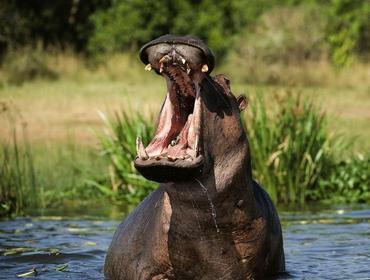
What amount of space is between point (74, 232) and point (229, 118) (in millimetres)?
3611

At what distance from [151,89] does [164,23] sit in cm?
760

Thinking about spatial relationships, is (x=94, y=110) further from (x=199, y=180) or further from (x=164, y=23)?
(x=199, y=180)

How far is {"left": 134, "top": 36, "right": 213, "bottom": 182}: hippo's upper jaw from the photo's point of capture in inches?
171

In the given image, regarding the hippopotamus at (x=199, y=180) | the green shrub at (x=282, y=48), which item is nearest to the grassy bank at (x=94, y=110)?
the green shrub at (x=282, y=48)

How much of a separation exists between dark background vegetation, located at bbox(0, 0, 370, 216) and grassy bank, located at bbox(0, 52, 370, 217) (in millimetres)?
26

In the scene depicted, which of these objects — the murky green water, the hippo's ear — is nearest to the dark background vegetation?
the murky green water

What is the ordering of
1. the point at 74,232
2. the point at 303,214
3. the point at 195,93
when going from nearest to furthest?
the point at 195,93, the point at 74,232, the point at 303,214

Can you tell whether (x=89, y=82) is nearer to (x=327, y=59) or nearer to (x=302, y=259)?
(x=327, y=59)

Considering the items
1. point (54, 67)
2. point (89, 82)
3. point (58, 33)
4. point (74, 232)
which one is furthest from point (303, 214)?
point (58, 33)

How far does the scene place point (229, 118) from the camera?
15.5 ft

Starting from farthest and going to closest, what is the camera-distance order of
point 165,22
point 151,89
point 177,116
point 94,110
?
1. point 165,22
2. point 151,89
3. point 94,110
4. point 177,116

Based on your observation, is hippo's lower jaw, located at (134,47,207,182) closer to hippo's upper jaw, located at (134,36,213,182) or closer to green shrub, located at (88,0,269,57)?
hippo's upper jaw, located at (134,36,213,182)

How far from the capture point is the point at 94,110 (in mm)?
17328

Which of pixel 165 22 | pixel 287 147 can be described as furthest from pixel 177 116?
pixel 165 22
